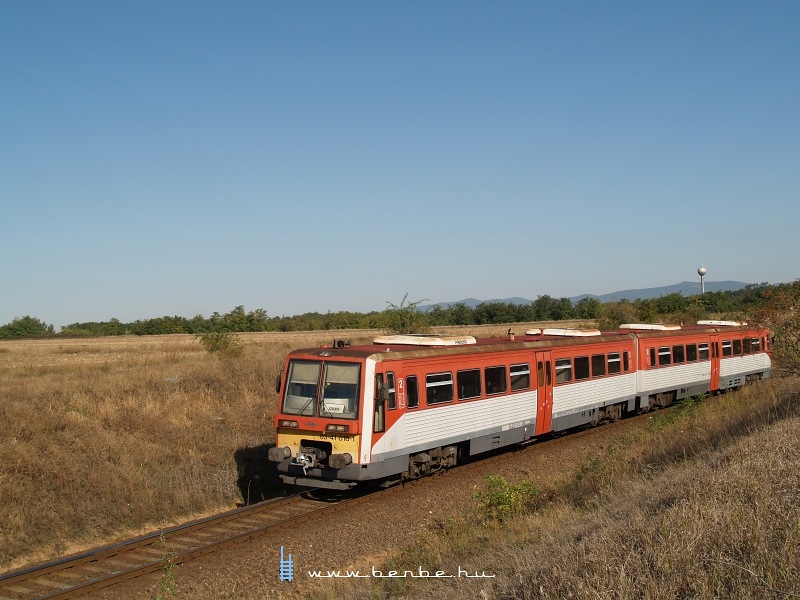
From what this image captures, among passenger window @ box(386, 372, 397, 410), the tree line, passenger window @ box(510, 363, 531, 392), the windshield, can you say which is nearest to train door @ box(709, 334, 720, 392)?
passenger window @ box(510, 363, 531, 392)

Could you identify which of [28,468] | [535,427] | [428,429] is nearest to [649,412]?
[535,427]

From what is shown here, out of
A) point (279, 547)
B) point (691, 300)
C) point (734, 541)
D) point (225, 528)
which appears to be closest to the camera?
point (734, 541)

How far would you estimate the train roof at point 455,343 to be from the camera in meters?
12.9

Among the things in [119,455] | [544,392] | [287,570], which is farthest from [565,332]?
[287,570]

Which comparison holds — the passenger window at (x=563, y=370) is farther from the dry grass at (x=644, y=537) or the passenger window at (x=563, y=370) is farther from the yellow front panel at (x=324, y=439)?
the yellow front panel at (x=324, y=439)

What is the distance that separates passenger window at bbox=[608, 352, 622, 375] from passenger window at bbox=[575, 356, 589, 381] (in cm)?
135

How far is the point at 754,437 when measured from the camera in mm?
10609

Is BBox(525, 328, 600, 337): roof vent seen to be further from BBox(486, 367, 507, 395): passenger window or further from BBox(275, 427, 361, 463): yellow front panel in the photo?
BBox(275, 427, 361, 463): yellow front panel

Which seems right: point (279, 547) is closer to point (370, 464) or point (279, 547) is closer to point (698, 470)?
point (370, 464)

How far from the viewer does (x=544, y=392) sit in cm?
1691

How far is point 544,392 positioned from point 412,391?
5057 mm

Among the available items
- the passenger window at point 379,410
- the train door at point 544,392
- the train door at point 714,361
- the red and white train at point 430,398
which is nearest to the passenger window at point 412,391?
the red and white train at point 430,398

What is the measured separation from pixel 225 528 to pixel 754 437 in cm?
823

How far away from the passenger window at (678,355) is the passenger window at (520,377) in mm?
8515
